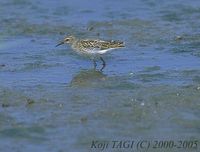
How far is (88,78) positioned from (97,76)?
0.62ft

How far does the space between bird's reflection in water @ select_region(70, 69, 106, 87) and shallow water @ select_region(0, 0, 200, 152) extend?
0.02m

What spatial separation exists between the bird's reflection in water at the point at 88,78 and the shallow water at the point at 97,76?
0.07ft

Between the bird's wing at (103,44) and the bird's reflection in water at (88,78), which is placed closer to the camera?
the bird's reflection in water at (88,78)

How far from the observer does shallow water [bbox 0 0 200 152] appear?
13.5 metres

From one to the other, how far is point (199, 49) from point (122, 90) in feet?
12.7

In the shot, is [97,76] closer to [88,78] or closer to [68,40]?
[88,78]

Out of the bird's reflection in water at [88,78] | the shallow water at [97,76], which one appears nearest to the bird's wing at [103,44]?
the shallow water at [97,76]

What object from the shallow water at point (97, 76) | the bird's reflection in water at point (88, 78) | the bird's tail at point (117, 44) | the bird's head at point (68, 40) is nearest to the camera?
the shallow water at point (97, 76)

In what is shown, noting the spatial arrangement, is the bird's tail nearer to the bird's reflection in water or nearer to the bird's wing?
the bird's wing

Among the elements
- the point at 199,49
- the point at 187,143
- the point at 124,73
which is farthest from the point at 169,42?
the point at 187,143

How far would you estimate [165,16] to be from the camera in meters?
22.7

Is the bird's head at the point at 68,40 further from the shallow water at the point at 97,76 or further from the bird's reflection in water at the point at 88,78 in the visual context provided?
the bird's reflection in water at the point at 88,78

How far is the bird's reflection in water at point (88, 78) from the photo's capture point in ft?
54.1

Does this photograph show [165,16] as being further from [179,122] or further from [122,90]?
[179,122]
